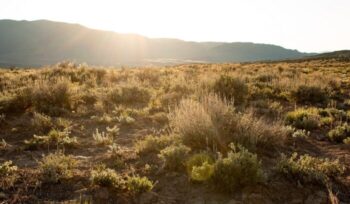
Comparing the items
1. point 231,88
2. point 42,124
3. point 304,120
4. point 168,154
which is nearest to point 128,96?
point 231,88

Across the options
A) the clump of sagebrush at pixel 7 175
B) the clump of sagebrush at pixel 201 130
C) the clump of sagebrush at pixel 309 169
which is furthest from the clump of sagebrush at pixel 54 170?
the clump of sagebrush at pixel 309 169

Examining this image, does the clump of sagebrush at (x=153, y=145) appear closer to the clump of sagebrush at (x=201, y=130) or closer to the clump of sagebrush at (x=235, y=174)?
the clump of sagebrush at (x=201, y=130)

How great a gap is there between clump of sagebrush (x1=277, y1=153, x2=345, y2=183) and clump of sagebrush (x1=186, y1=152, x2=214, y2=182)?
109 cm

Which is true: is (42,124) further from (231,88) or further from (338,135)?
(231,88)

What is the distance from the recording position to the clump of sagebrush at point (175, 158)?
21.8ft

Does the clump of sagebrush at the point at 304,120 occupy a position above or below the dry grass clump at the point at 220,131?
below

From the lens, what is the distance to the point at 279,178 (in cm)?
635

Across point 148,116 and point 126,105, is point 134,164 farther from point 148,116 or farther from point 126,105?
point 126,105

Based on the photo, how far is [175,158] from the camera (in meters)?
6.67

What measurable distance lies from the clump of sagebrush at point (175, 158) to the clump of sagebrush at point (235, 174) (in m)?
0.78

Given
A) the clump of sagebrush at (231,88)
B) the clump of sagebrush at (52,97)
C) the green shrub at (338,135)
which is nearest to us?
the green shrub at (338,135)

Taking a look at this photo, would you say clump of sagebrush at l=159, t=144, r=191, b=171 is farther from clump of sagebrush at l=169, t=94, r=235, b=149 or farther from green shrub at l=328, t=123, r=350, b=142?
green shrub at l=328, t=123, r=350, b=142

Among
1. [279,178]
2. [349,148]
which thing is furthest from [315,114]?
[279,178]

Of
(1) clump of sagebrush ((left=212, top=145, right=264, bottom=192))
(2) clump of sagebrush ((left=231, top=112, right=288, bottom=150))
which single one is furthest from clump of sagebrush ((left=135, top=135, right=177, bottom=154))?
(1) clump of sagebrush ((left=212, top=145, right=264, bottom=192))
